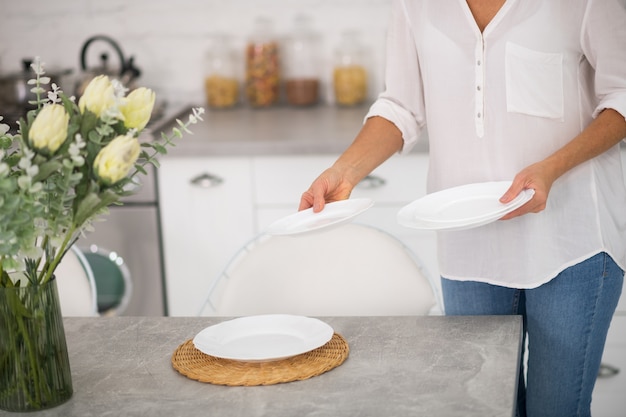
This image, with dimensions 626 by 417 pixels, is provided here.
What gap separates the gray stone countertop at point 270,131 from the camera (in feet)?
8.50

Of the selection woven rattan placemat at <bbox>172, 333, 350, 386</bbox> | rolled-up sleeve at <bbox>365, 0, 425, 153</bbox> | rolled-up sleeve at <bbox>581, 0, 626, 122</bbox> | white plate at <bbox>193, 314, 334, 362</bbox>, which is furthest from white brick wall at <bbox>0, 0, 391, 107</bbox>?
woven rattan placemat at <bbox>172, 333, 350, 386</bbox>

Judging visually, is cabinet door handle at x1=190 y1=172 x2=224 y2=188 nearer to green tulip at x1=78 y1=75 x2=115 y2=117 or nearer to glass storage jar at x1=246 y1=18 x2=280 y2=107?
glass storage jar at x1=246 y1=18 x2=280 y2=107

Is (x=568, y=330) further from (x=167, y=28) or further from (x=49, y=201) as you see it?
(x=167, y=28)

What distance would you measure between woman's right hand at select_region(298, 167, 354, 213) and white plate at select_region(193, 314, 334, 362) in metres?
0.19

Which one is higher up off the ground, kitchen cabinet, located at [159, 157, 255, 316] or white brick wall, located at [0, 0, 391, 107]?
white brick wall, located at [0, 0, 391, 107]

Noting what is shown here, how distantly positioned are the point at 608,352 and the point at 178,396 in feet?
5.45

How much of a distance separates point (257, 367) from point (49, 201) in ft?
1.25

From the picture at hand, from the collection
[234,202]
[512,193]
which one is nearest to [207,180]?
[234,202]

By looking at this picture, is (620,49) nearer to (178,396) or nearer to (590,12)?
(590,12)

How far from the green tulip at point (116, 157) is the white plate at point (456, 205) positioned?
22.1 inches

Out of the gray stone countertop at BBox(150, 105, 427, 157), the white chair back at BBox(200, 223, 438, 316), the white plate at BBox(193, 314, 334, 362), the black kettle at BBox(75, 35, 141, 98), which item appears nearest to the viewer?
the white plate at BBox(193, 314, 334, 362)

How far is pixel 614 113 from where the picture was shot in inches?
63.7

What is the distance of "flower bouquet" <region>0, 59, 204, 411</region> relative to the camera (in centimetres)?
112

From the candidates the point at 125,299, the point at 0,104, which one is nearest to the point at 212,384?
the point at 125,299
